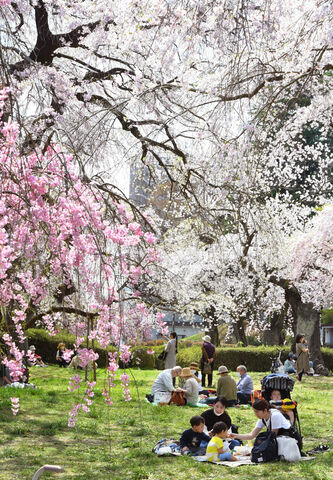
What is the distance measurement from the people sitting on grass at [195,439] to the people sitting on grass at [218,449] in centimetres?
17

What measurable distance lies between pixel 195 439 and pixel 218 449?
0.37 meters

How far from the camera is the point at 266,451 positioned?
5996 millimetres

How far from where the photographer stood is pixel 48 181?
4.70 metres

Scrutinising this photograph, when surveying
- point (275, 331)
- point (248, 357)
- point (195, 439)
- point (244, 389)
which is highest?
point (275, 331)

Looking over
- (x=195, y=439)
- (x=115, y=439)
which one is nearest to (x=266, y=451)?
(x=195, y=439)

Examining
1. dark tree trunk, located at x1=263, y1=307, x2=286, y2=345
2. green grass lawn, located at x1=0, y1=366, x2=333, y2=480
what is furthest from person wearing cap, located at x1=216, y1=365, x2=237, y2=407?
dark tree trunk, located at x1=263, y1=307, x2=286, y2=345

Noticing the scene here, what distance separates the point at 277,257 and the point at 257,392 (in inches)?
381

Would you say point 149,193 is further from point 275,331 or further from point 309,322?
point 275,331

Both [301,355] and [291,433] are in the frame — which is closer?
[291,433]

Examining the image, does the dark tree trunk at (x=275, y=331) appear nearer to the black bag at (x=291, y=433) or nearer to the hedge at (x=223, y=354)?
the hedge at (x=223, y=354)

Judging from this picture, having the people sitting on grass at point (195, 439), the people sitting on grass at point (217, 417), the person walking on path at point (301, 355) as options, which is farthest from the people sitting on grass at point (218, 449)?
the person walking on path at point (301, 355)

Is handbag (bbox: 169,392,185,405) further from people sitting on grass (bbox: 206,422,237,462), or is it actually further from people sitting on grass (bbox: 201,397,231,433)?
people sitting on grass (bbox: 206,422,237,462)

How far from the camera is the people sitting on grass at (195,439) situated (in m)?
6.48

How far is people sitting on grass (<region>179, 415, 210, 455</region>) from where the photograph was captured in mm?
6480
